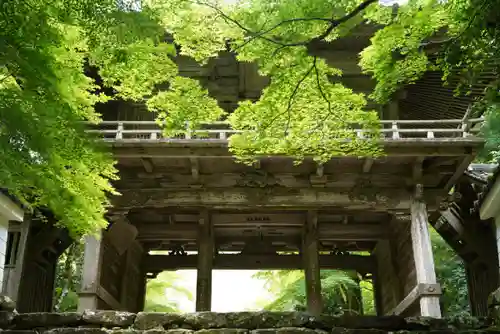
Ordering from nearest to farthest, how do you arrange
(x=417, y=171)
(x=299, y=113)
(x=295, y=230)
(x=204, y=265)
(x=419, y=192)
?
(x=299, y=113) < (x=419, y=192) < (x=417, y=171) < (x=204, y=265) < (x=295, y=230)

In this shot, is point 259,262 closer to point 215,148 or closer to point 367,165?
point 367,165

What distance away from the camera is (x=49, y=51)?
13.6ft

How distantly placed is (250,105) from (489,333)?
3.36m

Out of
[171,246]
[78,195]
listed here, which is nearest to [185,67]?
[171,246]

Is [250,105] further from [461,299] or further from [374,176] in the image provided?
[461,299]

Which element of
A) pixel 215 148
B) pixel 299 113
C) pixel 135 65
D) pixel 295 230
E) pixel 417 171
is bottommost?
pixel 299 113

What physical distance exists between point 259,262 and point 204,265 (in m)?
2.91

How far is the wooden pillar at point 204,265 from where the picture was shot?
10.9 metres

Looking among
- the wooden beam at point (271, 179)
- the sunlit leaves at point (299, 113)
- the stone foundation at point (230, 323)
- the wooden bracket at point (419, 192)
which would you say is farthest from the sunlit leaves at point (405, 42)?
the wooden bracket at point (419, 192)

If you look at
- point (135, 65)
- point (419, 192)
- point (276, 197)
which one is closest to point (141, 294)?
point (276, 197)

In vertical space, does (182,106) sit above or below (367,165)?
below

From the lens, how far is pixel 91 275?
9.89m

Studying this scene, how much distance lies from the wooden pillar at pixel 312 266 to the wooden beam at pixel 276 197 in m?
1.57

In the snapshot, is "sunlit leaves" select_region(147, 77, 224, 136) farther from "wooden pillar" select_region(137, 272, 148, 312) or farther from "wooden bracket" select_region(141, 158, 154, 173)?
"wooden pillar" select_region(137, 272, 148, 312)
